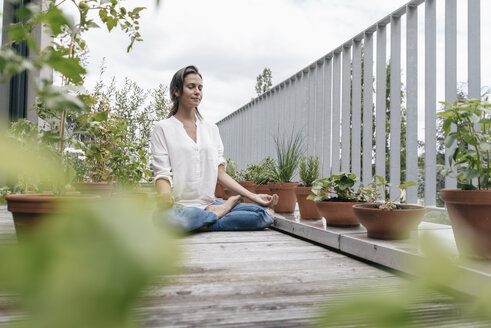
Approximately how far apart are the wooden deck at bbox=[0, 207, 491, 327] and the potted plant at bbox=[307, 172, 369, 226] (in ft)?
0.80

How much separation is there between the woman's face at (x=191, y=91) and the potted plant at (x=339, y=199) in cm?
135

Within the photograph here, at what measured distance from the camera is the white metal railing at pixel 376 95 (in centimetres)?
249

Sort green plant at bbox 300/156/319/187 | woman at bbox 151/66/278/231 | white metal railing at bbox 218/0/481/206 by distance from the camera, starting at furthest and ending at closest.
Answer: green plant at bbox 300/156/319/187
woman at bbox 151/66/278/231
white metal railing at bbox 218/0/481/206

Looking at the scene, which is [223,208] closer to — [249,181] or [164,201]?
[249,181]

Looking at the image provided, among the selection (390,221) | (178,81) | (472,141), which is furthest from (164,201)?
(178,81)

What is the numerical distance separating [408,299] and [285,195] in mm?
2978

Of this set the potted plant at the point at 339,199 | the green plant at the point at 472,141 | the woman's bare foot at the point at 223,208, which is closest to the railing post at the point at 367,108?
the potted plant at the point at 339,199

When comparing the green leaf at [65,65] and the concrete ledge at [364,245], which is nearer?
the green leaf at [65,65]

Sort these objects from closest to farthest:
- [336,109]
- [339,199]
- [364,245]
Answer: [364,245], [339,199], [336,109]

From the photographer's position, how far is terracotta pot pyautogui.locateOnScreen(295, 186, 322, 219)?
2656 millimetres

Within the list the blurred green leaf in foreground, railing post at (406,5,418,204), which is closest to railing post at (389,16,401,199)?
railing post at (406,5,418,204)

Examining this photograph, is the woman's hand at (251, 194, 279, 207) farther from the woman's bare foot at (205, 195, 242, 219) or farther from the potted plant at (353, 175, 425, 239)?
the potted plant at (353, 175, 425, 239)

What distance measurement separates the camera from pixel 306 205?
268cm

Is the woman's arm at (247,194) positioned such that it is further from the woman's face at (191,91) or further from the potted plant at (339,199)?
the woman's face at (191,91)
